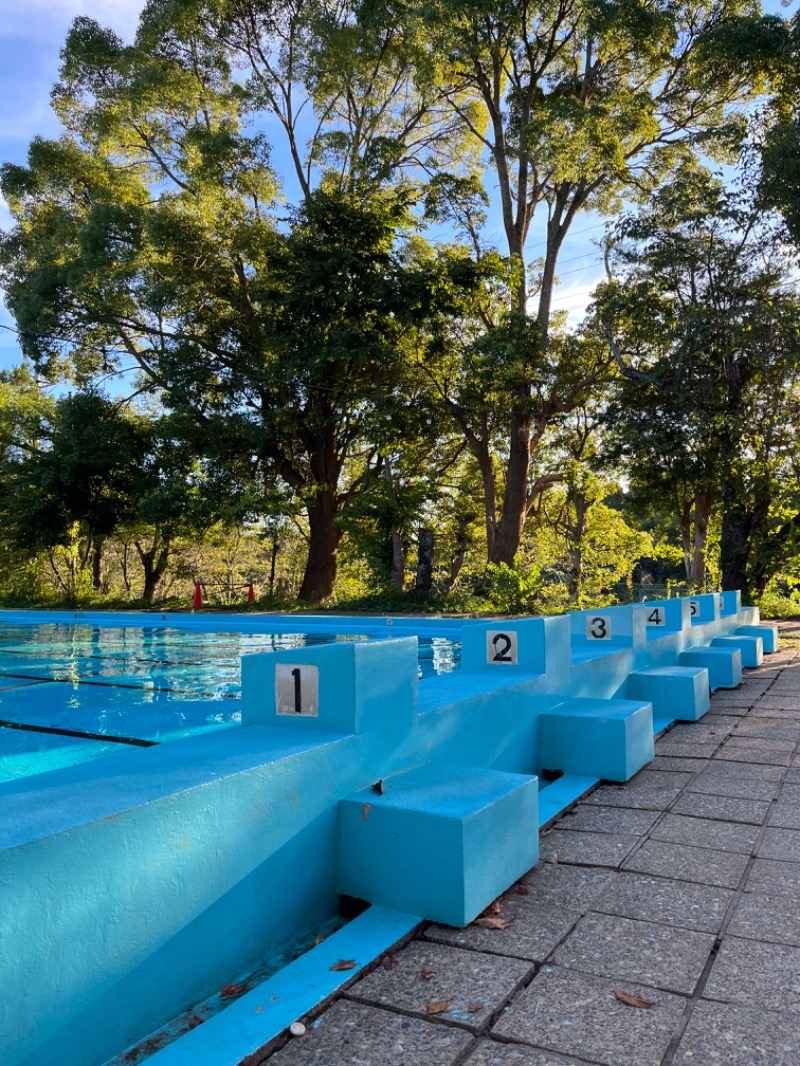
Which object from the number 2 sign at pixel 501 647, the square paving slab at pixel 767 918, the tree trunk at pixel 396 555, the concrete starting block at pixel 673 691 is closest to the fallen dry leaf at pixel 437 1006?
the square paving slab at pixel 767 918

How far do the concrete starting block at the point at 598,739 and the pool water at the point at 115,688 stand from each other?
0.83 m

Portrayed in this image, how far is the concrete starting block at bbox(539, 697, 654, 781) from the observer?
347 cm

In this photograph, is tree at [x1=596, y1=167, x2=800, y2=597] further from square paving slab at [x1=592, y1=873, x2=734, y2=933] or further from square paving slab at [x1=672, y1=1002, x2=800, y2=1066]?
square paving slab at [x1=672, y1=1002, x2=800, y2=1066]

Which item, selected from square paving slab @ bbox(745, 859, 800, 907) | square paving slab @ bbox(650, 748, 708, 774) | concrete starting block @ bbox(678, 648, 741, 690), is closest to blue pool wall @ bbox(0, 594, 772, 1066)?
square paving slab @ bbox(745, 859, 800, 907)

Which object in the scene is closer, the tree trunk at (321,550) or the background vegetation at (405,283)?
the background vegetation at (405,283)

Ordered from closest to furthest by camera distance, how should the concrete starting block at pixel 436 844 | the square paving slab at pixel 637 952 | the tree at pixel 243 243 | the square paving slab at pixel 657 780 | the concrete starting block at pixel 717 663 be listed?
the square paving slab at pixel 637 952 < the concrete starting block at pixel 436 844 < the square paving slab at pixel 657 780 < the concrete starting block at pixel 717 663 < the tree at pixel 243 243

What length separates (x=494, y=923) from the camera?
2.08 metres

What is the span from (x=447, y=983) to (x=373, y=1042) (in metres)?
0.28

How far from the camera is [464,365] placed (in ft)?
49.5

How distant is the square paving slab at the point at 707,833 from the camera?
8.68ft

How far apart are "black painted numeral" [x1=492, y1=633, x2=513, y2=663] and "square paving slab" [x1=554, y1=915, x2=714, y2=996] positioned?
67.4 inches

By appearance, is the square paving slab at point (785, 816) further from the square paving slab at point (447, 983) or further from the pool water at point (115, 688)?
the pool water at point (115, 688)

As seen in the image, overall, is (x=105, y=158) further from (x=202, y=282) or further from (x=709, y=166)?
(x=709, y=166)

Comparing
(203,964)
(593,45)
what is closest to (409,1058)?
(203,964)
